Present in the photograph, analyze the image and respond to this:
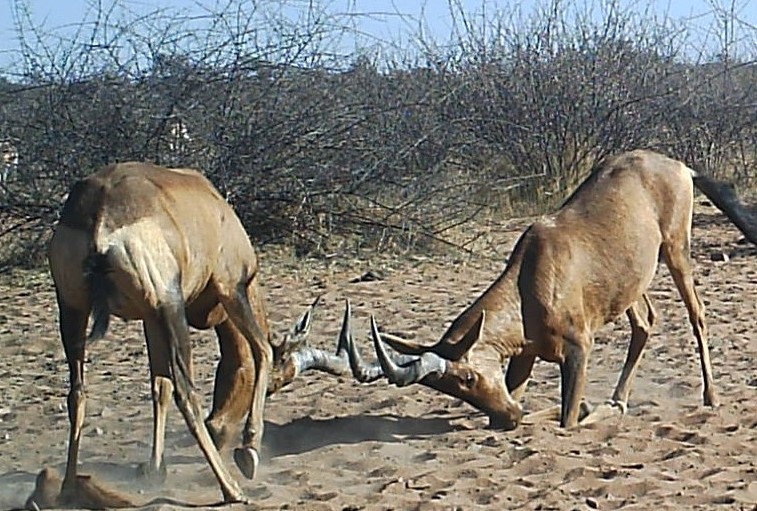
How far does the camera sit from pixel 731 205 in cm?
898

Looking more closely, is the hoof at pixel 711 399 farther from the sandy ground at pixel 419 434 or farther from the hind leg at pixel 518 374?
the hind leg at pixel 518 374

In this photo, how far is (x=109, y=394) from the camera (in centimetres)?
912

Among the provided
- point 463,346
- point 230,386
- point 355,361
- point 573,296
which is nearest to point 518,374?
point 573,296

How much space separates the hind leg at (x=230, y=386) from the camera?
6938 millimetres

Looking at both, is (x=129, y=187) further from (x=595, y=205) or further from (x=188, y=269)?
(x=595, y=205)

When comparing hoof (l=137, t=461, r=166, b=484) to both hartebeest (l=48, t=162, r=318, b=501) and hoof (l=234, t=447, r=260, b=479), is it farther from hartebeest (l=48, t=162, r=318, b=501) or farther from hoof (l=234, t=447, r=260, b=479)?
hoof (l=234, t=447, r=260, b=479)

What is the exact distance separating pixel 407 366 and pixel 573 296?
1421 millimetres

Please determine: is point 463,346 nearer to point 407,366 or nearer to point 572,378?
point 407,366

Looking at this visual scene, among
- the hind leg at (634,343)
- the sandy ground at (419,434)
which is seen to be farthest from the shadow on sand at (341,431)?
the hind leg at (634,343)

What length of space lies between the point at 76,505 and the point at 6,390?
323 centimetres

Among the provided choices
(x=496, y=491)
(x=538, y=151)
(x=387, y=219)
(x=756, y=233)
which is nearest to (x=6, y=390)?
(x=496, y=491)

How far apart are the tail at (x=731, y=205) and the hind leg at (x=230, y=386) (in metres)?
3.73

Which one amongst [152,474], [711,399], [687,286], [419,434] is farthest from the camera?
[687,286]

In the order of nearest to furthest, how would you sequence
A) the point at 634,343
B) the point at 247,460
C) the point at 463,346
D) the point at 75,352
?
the point at 75,352
the point at 247,460
the point at 463,346
the point at 634,343
